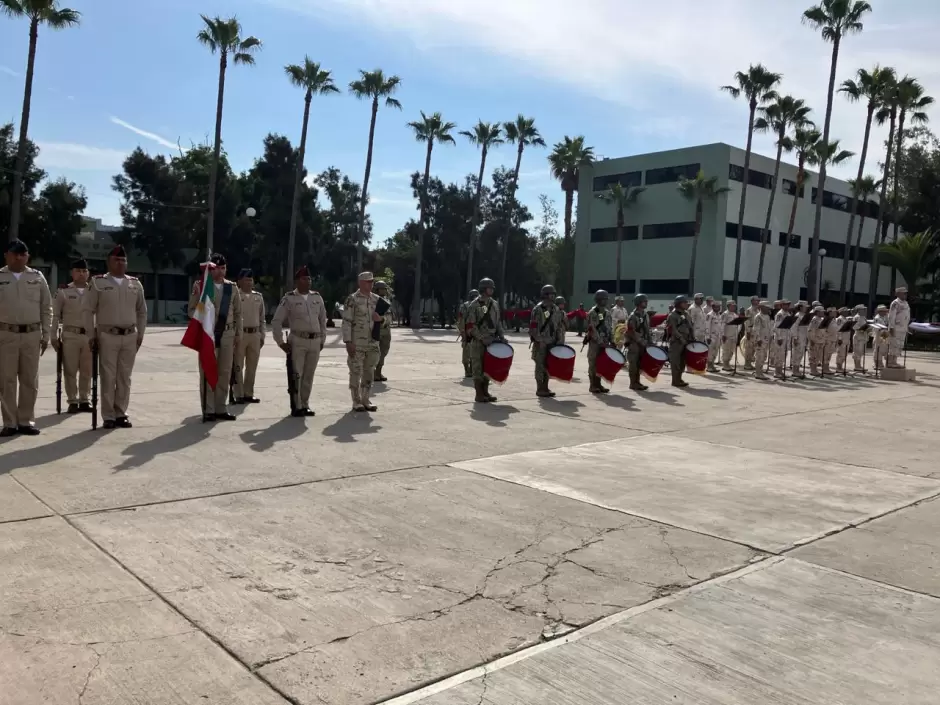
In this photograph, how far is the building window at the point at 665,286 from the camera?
52.7m

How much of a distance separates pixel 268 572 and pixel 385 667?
1236 millimetres

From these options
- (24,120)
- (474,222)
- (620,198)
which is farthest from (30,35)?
(620,198)

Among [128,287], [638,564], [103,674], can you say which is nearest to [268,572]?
[103,674]

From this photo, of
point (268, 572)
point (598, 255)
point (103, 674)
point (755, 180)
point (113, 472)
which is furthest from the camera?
point (598, 255)

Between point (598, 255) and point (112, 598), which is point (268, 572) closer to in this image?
point (112, 598)

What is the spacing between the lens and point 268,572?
13.3ft

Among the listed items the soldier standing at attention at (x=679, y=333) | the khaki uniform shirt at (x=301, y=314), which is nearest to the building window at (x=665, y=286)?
the soldier standing at attention at (x=679, y=333)

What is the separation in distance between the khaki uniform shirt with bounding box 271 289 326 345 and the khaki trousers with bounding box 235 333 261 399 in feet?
3.83

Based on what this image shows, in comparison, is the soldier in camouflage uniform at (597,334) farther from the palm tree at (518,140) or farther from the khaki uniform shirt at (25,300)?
the palm tree at (518,140)

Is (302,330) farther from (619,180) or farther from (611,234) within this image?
(619,180)

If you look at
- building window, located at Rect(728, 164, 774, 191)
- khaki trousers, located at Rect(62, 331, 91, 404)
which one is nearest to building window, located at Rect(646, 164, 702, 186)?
building window, located at Rect(728, 164, 774, 191)

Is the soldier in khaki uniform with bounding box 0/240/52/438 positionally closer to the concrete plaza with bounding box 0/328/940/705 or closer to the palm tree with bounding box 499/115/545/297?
A: the concrete plaza with bounding box 0/328/940/705

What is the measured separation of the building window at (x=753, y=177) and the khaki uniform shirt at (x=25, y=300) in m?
49.1

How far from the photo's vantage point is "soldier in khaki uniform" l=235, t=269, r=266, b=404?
422 inches
